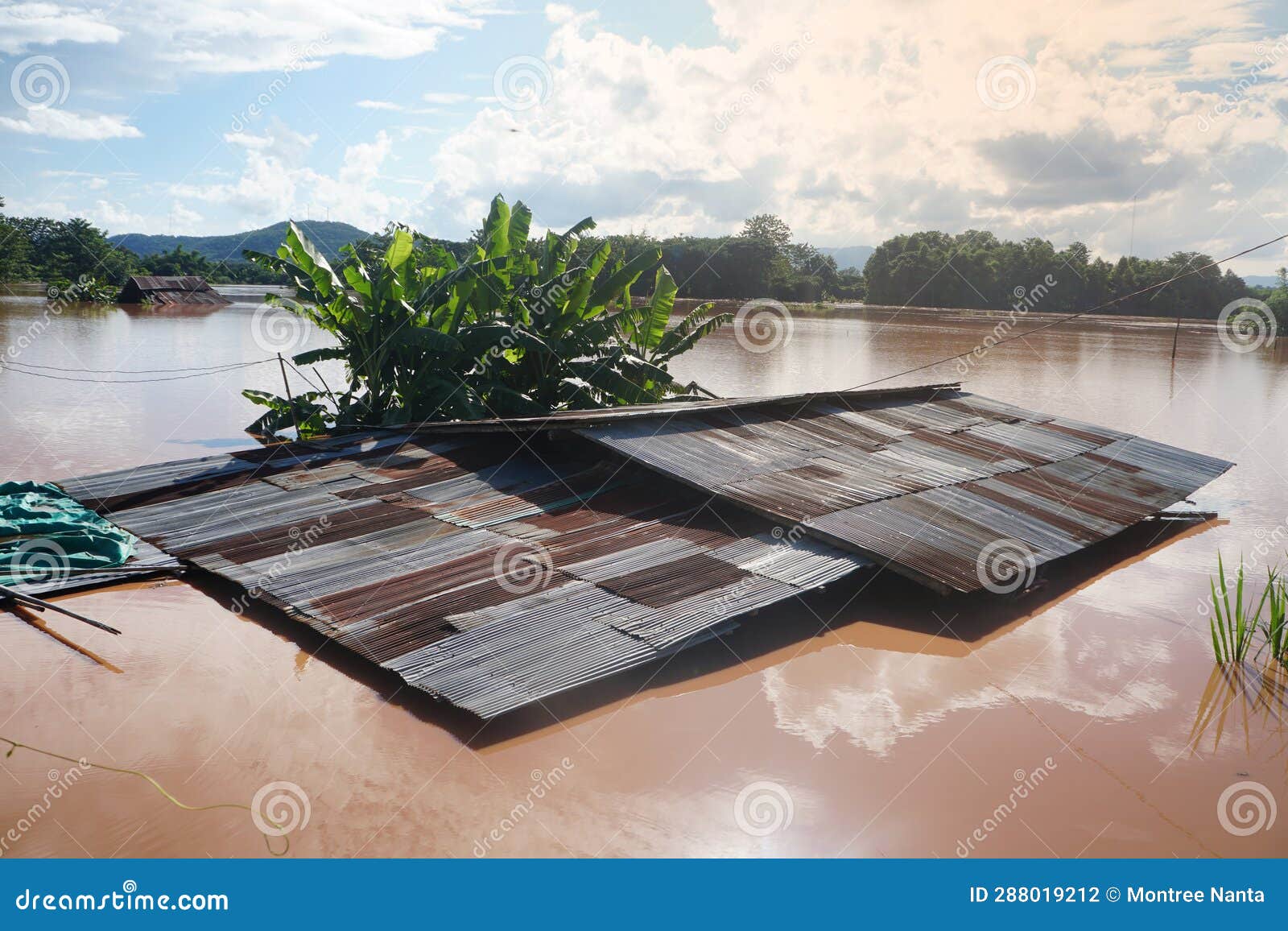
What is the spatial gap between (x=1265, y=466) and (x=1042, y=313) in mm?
39940

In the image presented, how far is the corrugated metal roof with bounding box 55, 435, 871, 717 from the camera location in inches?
209

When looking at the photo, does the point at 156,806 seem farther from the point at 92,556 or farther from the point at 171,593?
the point at 92,556

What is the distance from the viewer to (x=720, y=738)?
5.07 meters

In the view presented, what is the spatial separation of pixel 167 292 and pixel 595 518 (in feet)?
137

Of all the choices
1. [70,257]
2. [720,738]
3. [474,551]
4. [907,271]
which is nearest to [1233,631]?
[720,738]

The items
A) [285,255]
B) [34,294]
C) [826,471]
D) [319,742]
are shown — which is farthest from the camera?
[34,294]

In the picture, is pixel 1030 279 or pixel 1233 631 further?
pixel 1030 279

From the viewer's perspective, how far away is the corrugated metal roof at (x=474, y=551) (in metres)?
5.30

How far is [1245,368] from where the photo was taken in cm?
2694

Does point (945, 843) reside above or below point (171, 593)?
below

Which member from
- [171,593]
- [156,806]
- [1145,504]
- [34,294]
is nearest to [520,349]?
[171,593]

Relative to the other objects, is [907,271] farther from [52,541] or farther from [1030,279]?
[52,541]

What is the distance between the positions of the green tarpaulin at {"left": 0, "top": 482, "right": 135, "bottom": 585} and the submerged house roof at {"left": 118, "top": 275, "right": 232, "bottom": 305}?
3890cm

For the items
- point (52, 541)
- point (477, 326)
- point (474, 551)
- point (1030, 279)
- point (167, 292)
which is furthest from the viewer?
point (1030, 279)
